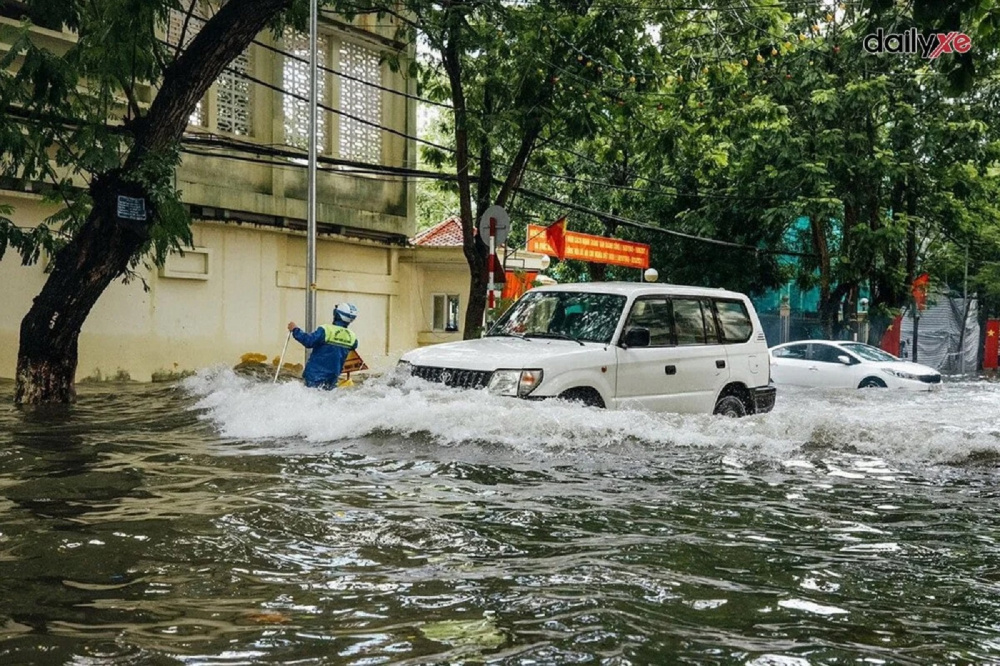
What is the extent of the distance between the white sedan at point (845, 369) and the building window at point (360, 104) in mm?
9176

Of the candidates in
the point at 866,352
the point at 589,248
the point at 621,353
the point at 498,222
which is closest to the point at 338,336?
the point at 621,353

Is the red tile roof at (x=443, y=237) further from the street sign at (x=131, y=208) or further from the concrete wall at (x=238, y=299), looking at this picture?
the street sign at (x=131, y=208)

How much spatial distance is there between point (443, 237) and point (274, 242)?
5073 mm

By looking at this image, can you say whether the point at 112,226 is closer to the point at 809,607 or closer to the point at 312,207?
the point at 312,207

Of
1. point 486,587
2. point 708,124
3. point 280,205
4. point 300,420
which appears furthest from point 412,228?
point 486,587

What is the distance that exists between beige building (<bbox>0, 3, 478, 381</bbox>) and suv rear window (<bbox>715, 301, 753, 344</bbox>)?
24.7 ft

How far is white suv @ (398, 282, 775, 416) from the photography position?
9.66 meters

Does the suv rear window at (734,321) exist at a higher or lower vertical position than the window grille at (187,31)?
lower

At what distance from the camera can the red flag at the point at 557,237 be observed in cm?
2336

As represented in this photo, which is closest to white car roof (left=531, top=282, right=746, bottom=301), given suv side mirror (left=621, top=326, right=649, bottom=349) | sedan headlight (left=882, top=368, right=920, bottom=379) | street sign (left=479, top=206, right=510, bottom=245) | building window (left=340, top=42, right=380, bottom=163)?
suv side mirror (left=621, top=326, right=649, bottom=349)

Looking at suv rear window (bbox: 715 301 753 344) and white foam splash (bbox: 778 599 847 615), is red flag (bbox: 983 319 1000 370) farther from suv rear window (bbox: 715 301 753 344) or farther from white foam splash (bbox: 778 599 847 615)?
white foam splash (bbox: 778 599 847 615)

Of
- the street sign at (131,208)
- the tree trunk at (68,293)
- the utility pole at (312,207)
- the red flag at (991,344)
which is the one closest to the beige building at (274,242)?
the utility pole at (312,207)

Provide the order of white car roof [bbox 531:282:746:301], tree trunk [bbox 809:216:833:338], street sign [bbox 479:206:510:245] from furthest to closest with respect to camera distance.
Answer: tree trunk [bbox 809:216:833:338], street sign [bbox 479:206:510:245], white car roof [bbox 531:282:746:301]

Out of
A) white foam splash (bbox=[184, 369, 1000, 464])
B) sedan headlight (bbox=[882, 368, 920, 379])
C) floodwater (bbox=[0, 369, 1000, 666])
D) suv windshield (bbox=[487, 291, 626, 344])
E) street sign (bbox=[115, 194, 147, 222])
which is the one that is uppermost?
street sign (bbox=[115, 194, 147, 222])
